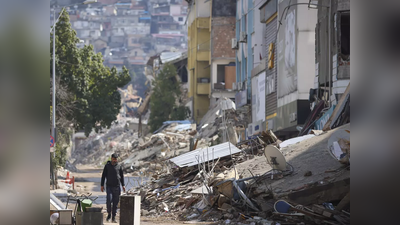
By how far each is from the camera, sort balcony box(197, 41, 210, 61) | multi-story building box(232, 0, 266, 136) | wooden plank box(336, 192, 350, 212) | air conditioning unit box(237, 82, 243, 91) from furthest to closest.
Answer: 1. balcony box(197, 41, 210, 61)
2. air conditioning unit box(237, 82, 243, 91)
3. multi-story building box(232, 0, 266, 136)
4. wooden plank box(336, 192, 350, 212)

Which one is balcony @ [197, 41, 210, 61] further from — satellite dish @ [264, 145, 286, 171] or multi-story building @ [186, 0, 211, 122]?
satellite dish @ [264, 145, 286, 171]

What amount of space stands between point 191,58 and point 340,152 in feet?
169

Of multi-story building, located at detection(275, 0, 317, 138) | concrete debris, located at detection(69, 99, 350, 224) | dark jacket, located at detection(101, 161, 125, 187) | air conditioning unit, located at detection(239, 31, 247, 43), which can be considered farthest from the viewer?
air conditioning unit, located at detection(239, 31, 247, 43)

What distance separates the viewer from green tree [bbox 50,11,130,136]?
40688 millimetres

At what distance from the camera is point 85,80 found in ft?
137

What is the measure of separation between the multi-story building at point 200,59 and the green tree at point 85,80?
17.7 m

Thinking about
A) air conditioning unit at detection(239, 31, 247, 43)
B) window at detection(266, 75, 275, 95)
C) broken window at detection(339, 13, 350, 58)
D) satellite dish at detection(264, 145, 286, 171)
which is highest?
air conditioning unit at detection(239, 31, 247, 43)

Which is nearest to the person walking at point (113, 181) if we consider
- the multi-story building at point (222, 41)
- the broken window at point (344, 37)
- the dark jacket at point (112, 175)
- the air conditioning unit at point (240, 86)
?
the dark jacket at point (112, 175)

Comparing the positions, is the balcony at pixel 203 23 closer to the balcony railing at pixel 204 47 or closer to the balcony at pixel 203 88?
the balcony railing at pixel 204 47

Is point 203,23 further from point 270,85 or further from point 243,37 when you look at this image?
point 270,85

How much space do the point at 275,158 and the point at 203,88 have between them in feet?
154

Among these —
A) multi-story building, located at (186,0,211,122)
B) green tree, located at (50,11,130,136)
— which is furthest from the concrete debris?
multi-story building, located at (186,0,211,122)

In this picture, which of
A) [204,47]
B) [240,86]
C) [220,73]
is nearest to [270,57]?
[240,86]
